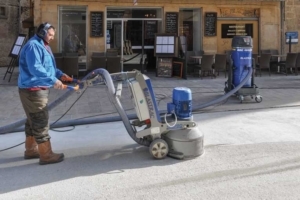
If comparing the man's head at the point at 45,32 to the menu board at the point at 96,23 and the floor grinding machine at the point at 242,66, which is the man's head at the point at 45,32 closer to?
the floor grinding machine at the point at 242,66

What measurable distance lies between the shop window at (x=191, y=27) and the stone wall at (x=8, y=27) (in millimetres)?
10167

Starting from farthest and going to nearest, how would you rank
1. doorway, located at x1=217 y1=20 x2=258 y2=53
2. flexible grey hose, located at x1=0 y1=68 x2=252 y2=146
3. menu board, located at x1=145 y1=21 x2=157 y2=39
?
doorway, located at x1=217 y1=20 x2=258 y2=53, menu board, located at x1=145 y1=21 x2=157 y2=39, flexible grey hose, located at x1=0 y1=68 x2=252 y2=146

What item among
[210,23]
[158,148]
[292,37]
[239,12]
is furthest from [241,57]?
[292,37]

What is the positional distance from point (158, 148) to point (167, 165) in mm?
273

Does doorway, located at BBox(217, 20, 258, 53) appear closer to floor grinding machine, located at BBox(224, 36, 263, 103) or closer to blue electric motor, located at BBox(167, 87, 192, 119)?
floor grinding machine, located at BBox(224, 36, 263, 103)

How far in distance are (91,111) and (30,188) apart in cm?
425

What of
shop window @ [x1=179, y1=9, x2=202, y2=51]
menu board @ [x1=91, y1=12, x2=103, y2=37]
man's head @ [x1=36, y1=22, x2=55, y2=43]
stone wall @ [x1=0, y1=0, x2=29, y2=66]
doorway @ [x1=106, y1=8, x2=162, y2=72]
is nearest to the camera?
man's head @ [x1=36, y1=22, x2=55, y2=43]

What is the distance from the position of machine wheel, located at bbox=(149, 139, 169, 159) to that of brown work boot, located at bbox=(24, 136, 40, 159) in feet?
5.10

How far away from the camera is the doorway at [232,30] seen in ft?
51.7

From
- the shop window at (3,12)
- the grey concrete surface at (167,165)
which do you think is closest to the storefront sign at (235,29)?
the grey concrete surface at (167,165)

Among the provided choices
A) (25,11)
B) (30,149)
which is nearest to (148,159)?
(30,149)

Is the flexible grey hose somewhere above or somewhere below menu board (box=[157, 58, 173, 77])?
below

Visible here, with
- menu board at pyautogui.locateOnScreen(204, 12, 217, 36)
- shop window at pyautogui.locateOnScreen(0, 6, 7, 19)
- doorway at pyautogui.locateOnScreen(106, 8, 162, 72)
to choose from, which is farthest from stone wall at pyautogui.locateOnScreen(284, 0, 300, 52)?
shop window at pyautogui.locateOnScreen(0, 6, 7, 19)

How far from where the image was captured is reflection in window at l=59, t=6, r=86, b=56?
576 inches
